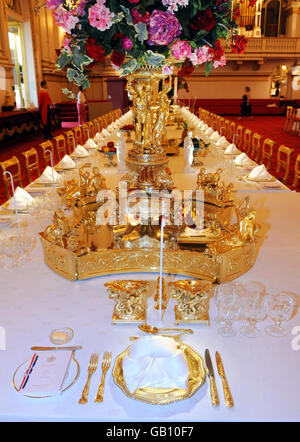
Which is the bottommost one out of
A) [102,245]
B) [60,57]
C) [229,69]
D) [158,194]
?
[102,245]

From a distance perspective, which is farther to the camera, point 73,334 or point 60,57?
point 60,57

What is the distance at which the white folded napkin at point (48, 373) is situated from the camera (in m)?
1.11

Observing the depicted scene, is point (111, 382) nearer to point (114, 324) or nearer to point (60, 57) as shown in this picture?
point (114, 324)

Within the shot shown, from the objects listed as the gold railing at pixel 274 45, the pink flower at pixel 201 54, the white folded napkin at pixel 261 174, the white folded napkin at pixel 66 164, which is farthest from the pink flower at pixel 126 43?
the gold railing at pixel 274 45

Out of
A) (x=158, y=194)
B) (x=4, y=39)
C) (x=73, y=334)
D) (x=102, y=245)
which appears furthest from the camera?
(x=4, y=39)

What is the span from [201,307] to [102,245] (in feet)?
2.30

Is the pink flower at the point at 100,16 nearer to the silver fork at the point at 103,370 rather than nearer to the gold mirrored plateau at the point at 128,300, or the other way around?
the gold mirrored plateau at the point at 128,300

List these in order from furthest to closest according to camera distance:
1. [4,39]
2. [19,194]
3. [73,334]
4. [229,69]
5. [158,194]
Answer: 1. [229,69]
2. [4,39]
3. [19,194]
4. [158,194]
5. [73,334]

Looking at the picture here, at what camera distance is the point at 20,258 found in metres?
1.99

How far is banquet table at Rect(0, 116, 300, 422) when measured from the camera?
1062 millimetres

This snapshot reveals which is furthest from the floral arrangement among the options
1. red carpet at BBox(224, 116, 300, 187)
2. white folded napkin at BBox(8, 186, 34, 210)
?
red carpet at BBox(224, 116, 300, 187)

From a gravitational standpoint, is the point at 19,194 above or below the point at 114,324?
above

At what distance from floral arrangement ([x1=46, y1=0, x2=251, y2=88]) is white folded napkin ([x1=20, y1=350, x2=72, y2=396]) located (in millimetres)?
1410
